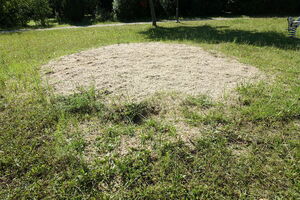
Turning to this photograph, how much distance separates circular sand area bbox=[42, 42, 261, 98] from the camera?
3.80m

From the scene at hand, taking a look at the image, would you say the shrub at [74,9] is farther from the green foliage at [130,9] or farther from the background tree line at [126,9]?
the green foliage at [130,9]

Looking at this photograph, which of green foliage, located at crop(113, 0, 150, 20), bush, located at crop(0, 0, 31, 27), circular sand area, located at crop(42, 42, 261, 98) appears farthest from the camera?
green foliage, located at crop(113, 0, 150, 20)

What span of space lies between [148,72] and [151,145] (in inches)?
88.0

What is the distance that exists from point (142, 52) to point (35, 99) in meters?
3.13

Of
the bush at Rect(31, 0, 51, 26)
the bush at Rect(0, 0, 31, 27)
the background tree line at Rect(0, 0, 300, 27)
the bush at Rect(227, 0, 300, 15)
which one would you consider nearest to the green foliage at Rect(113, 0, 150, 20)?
the background tree line at Rect(0, 0, 300, 27)

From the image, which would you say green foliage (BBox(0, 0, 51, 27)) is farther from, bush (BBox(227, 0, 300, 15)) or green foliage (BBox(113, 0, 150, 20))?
bush (BBox(227, 0, 300, 15))

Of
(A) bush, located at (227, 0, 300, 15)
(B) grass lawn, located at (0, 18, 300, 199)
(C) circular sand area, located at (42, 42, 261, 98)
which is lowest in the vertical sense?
(B) grass lawn, located at (0, 18, 300, 199)

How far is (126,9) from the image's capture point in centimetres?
1518

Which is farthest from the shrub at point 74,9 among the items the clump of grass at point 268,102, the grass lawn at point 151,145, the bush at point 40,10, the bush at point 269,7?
the clump of grass at point 268,102

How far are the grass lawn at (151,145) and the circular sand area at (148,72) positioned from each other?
32 cm

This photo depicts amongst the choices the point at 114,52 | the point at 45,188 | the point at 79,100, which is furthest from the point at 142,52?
the point at 45,188

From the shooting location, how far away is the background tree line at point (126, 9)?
1378cm

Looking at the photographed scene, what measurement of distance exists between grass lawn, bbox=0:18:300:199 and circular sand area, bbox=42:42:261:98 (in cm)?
32

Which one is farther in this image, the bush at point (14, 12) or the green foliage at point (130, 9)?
the green foliage at point (130, 9)
